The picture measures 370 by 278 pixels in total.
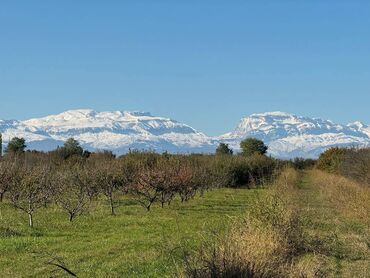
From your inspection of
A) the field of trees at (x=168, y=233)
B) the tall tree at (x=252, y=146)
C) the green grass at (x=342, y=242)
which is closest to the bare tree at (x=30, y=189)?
the field of trees at (x=168, y=233)

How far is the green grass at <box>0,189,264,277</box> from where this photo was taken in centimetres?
1506

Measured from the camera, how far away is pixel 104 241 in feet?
68.5

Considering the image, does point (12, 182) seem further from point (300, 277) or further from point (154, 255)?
point (300, 277)

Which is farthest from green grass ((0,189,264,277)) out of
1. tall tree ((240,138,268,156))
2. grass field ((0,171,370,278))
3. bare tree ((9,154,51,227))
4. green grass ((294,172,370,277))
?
tall tree ((240,138,268,156))

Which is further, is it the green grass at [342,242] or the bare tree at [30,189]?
the bare tree at [30,189]

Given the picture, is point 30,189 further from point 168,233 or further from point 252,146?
point 252,146

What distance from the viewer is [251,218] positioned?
→ 57.3 feet

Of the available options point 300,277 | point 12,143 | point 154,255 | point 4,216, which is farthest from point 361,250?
point 12,143

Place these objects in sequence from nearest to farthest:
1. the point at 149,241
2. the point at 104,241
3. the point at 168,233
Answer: the point at 149,241
the point at 104,241
the point at 168,233

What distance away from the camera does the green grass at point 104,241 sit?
593 inches

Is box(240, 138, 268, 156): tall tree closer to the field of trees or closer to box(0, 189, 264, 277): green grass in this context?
the field of trees

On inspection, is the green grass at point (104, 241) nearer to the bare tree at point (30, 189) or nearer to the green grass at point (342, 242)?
the bare tree at point (30, 189)

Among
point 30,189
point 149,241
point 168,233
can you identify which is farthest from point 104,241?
point 30,189

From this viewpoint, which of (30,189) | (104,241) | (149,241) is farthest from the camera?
(30,189)
